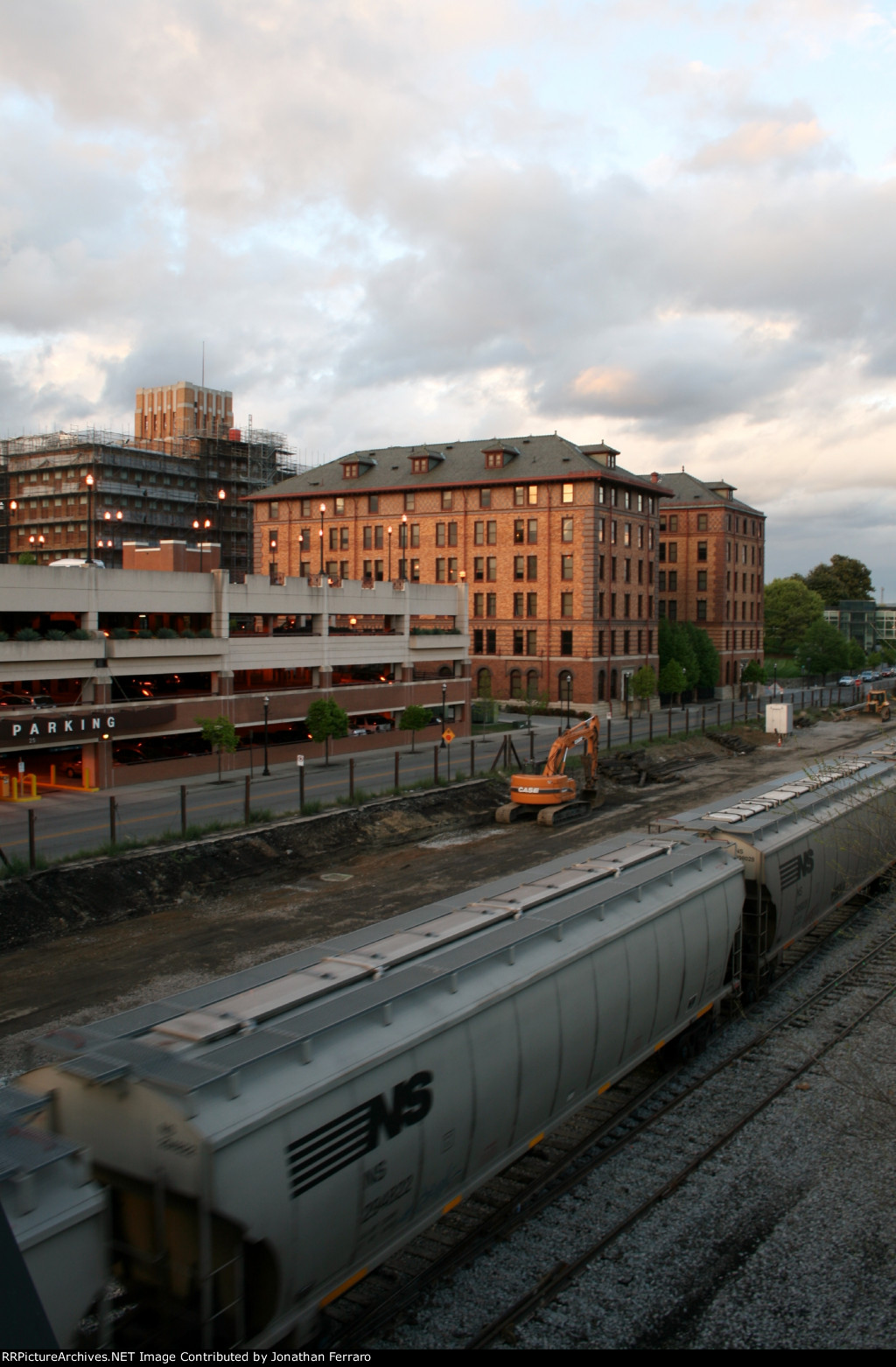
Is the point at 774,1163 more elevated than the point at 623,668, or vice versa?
the point at 623,668

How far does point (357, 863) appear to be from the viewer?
33281mm

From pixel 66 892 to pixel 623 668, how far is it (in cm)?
6296

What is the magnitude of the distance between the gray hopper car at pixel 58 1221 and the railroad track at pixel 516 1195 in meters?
3.68

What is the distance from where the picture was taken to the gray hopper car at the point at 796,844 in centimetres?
1769

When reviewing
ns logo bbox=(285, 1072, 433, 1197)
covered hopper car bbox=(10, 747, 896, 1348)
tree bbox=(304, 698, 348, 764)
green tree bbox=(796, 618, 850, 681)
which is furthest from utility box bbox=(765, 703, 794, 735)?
ns logo bbox=(285, 1072, 433, 1197)

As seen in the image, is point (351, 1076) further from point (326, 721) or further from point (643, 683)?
point (643, 683)

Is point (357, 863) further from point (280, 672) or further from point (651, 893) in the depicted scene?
point (280, 672)

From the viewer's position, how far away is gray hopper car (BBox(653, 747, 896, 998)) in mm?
17688

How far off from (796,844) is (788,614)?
481ft

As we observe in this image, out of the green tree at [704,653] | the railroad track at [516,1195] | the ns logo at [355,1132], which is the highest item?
the green tree at [704,653]

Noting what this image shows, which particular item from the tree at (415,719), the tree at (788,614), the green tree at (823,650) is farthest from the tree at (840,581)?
the tree at (415,719)

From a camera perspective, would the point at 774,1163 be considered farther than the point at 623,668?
No

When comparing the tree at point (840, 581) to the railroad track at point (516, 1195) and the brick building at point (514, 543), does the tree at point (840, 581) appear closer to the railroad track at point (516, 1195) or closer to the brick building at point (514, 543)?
the brick building at point (514, 543)

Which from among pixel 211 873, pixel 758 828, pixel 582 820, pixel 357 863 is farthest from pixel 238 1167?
pixel 582 820
